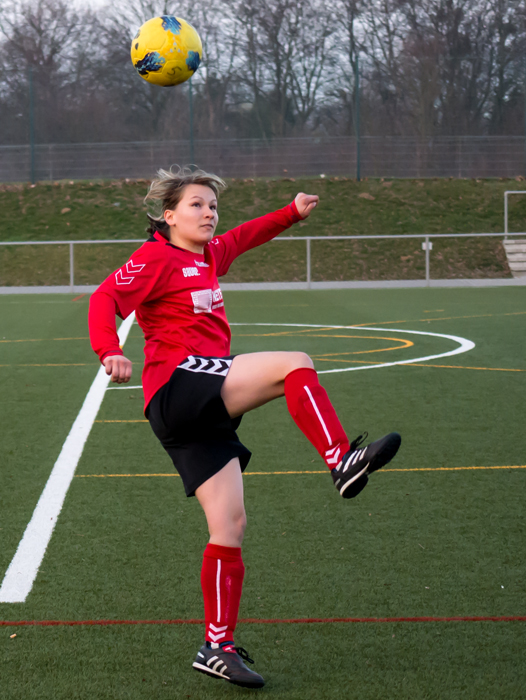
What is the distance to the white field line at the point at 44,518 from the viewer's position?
3738mm

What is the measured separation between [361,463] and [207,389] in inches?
23.0

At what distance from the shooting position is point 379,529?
449 centimetres

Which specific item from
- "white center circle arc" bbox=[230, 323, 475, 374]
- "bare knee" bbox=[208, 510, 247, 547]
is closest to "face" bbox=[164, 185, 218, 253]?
"bare knee" bbox=[208, 510, 247, 547]

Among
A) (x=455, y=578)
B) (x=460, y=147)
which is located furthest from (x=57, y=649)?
(x=460, y=147)

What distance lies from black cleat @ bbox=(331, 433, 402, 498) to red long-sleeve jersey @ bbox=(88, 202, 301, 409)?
69 centimetres

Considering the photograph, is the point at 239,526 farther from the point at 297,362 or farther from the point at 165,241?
the point at 165,241

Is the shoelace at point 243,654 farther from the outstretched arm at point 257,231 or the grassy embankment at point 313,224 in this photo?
the grassy embankment at point 313,224

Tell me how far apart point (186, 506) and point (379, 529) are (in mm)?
1093

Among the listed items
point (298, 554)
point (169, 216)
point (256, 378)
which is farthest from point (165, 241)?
point (298, 554)

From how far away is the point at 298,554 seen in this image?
4.13 meters

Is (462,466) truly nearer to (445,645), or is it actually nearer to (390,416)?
(390,416)

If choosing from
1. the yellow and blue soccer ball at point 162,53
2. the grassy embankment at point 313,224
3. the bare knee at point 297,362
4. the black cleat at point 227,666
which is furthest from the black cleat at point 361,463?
the grassy embankment at point 313,224

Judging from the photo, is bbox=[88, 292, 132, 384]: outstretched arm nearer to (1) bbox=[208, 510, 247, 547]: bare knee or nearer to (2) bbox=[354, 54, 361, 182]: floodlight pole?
(1) bbox=[208, 510, 247, 547]: bare knee

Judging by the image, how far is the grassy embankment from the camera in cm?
2978
